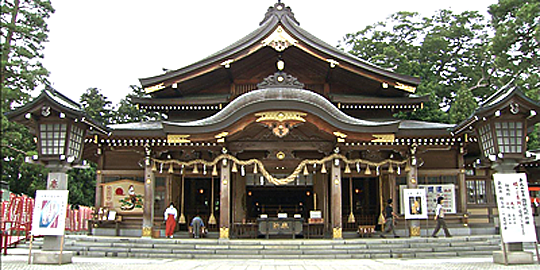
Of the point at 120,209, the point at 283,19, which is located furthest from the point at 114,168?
the point at 283,19

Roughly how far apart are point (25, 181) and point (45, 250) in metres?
18.9

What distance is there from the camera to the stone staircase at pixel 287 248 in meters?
13.8

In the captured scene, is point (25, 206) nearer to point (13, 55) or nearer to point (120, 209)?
point (120, 209)

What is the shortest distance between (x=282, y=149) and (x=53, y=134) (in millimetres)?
7579

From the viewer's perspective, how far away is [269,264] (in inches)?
474

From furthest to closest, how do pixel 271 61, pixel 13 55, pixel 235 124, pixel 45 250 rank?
pixel 13 55, pixel 271 61, pixel 235 124, pixel 45 250

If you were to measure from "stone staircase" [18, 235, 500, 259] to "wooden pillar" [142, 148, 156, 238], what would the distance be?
103 cm

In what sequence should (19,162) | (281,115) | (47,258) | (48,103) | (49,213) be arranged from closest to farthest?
(47,258), (49,213), (48,103), (281,115), (19,162)

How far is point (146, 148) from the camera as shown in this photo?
16.2m

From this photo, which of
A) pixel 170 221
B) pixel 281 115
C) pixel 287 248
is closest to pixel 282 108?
pixel 281 115

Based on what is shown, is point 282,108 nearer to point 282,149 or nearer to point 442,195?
point 282,149

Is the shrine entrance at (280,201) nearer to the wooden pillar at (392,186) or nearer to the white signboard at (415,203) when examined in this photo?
the wooden pillar at (392,186)

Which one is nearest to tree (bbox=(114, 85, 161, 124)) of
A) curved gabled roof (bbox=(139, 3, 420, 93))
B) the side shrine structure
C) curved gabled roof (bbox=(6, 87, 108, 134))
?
the side shrine structure

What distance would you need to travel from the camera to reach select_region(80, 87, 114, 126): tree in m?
38.2
